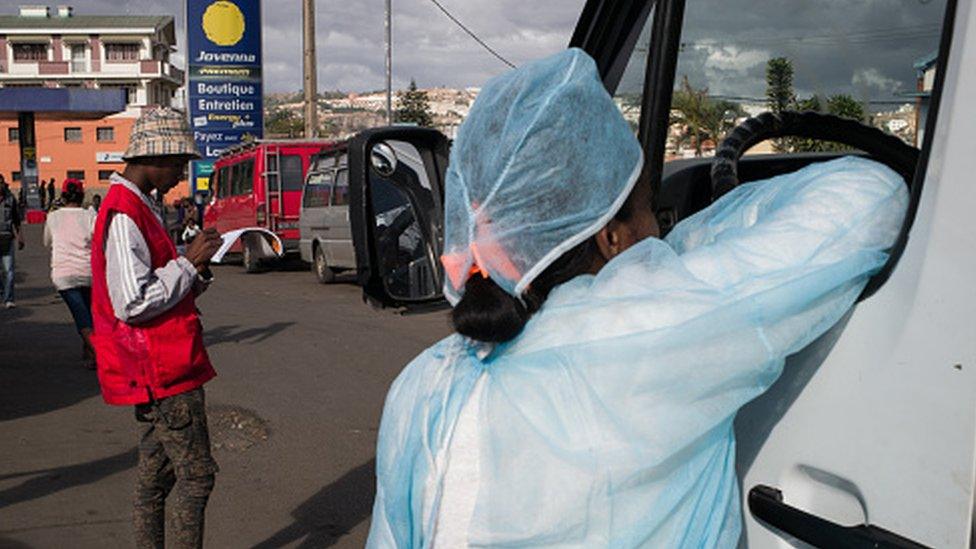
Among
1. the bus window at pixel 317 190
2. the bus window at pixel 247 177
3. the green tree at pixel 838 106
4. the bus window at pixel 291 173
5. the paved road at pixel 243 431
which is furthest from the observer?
the bus window at pixel 247 177

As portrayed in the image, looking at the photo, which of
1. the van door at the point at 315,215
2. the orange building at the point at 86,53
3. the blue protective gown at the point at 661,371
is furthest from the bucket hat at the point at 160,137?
the orange building at the point at 86,53

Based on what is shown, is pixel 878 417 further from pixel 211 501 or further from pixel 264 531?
pixel 211 501

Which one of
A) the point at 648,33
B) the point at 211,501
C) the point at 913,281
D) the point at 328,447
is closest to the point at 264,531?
the point at 211,501

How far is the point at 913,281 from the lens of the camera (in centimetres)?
122

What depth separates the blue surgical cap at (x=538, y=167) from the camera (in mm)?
1379

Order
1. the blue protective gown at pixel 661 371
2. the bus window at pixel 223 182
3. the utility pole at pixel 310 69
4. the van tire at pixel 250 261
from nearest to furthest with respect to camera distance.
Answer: the blue protective gown at pixel 661 371, the van tire at pixel 250 261, the bus window at pixel 223 182, the utility pole at pixel 310 69

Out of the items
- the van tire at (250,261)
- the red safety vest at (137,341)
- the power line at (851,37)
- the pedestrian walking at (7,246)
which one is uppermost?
the power line at (851,37)

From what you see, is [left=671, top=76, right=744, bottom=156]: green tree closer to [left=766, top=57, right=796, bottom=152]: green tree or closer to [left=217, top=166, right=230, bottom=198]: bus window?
[left=766, top=57, right=796, bottom=152]: green tree

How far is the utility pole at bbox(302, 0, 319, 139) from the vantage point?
2369 cm

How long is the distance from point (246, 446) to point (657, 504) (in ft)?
17.7

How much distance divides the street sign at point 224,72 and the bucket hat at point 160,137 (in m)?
22.5

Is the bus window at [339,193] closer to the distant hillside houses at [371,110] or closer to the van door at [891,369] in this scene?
the distant hillside houses at [371,110]

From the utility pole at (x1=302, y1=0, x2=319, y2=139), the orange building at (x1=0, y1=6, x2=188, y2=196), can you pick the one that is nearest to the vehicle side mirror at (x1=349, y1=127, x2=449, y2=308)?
the utility pole at (x1=302, y1=0, x2=319, y2=139)

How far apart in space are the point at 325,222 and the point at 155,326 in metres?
12.3
